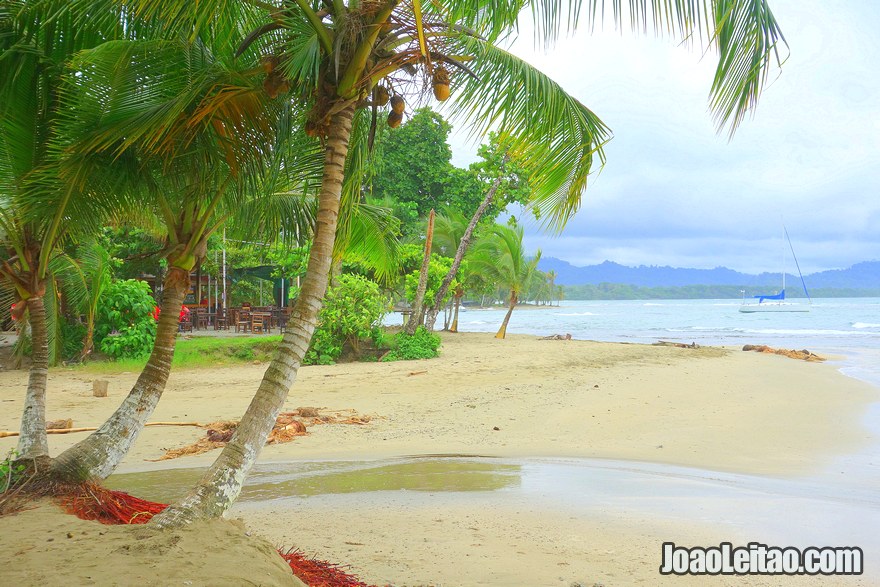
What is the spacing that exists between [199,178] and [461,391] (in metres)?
7.54

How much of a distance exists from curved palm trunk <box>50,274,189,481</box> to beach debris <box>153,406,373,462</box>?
1799 millimetres

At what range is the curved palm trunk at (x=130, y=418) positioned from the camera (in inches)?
187

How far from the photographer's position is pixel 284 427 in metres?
8.60

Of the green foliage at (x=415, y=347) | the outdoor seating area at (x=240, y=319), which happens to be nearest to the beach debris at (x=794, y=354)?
the green foliage at (x=415, y=347)

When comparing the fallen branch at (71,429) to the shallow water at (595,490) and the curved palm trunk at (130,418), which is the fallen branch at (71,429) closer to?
the shallow water at (595,490)

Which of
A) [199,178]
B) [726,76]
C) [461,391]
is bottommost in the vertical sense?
[461,391]

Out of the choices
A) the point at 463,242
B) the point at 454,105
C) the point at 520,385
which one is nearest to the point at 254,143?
the point at 454,105

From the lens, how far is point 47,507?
4.18 metres

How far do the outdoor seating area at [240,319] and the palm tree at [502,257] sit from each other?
784cm

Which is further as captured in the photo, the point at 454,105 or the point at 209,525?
the point at 454,105

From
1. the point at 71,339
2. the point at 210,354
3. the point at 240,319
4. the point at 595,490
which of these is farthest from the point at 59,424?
the point at 240,319

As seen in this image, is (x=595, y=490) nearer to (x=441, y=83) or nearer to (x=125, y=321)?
(x=441, y=83)

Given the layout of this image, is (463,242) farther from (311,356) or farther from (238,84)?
(238,84)

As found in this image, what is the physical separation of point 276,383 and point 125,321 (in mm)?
12164
